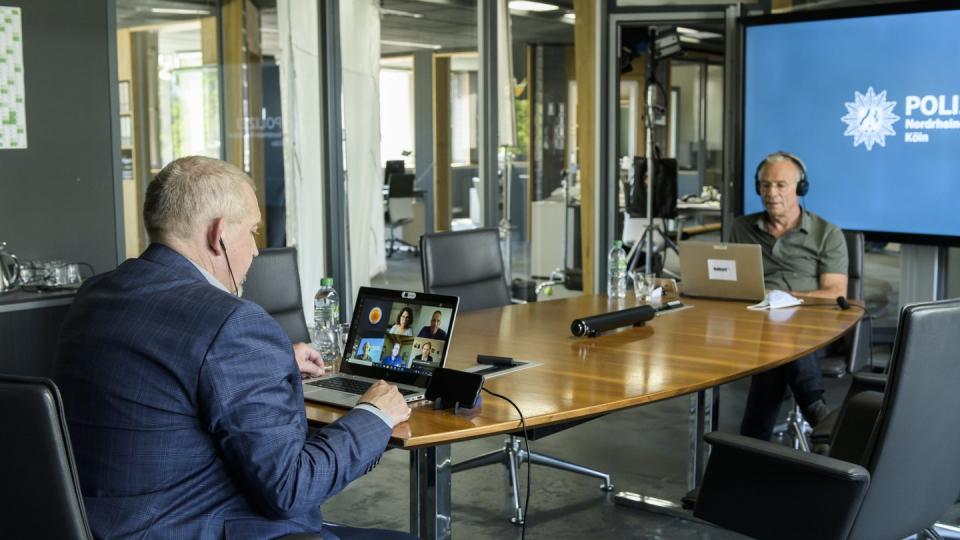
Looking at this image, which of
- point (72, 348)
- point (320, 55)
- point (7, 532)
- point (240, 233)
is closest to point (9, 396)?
point (7, 532)

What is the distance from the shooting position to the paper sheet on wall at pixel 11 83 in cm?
447

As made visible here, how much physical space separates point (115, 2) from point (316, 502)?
3.63 metres

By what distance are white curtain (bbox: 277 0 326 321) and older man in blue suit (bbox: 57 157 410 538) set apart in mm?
4252

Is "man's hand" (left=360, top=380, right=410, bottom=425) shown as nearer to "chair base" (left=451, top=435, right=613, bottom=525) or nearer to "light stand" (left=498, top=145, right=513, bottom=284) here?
"chair base" (left=451, top=435, right=613, bottom=525)

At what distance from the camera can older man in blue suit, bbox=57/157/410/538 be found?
1.85m

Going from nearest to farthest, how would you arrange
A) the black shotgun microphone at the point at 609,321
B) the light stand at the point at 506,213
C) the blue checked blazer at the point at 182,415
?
the blue checked blazer at the point at 182,415
the black shotgun microphone at the point at 609,321
the light stand at the point at 506,213

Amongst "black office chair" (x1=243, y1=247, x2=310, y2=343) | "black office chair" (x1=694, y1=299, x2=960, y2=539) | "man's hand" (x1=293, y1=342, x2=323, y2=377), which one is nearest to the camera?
"black office chair" (x1=694, y1=299, x2=960, y2=539)

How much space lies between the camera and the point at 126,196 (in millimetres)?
5270

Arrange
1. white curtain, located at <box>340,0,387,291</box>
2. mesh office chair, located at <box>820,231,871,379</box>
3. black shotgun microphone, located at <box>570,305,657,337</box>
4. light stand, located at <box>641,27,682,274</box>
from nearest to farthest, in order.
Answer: black shotgun microphone, located at <box>570,305,657,337</box> → mesh office chair, located at <box>820,231,871,379</box> → white curtain, located at <box>340,0,387,291</box> → light stand, located at <box>641,27,682,274</box>

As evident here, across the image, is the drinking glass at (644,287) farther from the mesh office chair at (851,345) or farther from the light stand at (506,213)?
the light stand at (506,213)

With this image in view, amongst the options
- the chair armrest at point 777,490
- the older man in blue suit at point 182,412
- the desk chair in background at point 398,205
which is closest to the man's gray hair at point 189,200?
the older man in blue suit at point 182,412

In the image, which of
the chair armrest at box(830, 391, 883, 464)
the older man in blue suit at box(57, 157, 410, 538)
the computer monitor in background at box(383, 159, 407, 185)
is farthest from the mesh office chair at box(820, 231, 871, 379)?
the computer monitor in background at box(383, 159, 407, 185)

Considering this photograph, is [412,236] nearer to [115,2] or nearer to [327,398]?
[115,2]

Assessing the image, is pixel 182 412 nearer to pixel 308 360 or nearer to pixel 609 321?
pixel 308 360
